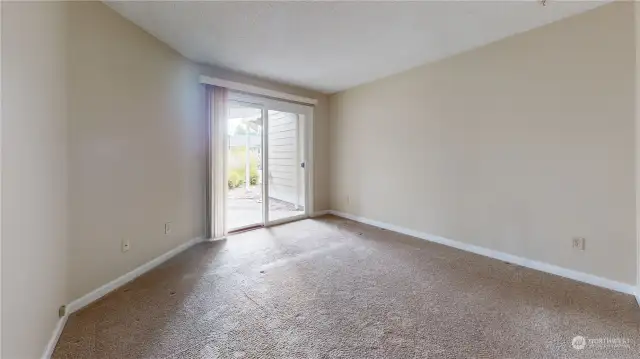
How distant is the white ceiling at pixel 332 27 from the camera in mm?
A: 2162

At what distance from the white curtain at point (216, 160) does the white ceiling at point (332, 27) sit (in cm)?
44

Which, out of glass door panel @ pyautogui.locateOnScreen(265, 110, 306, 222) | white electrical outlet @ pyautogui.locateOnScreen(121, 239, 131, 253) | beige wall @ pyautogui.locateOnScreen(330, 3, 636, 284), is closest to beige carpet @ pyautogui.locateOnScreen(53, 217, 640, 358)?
white electrical outlet @ pyautogui.locateOnScreen(121, 239, 131, 253)

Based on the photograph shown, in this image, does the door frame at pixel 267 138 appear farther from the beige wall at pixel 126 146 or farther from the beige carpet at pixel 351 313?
the beige carpet at pixel 351 313

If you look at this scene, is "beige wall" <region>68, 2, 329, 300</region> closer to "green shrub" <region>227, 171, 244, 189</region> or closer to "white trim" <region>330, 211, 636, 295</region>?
"green shrub" <region>227, 171, 244, 189</region>

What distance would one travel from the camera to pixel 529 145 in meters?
2.60

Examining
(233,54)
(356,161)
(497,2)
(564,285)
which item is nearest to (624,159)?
(564,285)

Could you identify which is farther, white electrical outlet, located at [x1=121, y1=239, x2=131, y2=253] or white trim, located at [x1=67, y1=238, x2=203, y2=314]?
white electrical outlet, located at [x1=121, y1=239, x2=131, y2=253]

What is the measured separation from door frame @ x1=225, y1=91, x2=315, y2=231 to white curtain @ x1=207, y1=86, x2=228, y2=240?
21 centimetres

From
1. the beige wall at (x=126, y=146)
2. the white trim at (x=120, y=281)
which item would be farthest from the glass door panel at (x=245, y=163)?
the white trim at (x=120, y=281)

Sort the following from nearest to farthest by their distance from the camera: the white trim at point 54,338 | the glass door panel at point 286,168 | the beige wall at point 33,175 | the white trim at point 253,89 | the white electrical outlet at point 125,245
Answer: the beige wall at point 33,175
the white trim at point 54,338
the white electrical outlet at point 125,245
the white trim at point 253,89
the glass door panel at point 286,168

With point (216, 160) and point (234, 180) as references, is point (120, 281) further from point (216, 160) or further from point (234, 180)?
point (234, 180)

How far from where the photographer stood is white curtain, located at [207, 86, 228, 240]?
3359 mm

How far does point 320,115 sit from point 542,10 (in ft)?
10.3

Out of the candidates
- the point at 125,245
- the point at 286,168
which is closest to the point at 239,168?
the point at 286,168
